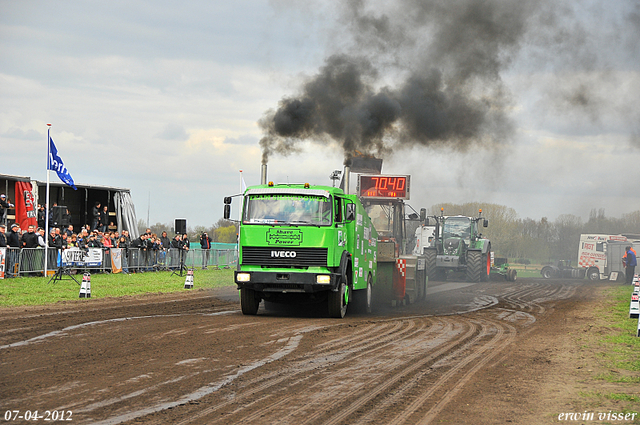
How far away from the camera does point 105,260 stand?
2589cm

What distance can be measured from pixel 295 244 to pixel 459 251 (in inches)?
895

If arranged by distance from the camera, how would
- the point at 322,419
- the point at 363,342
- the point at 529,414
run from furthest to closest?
1. the point at 363,342
2. the point at 529,414
3. the point at 322,419

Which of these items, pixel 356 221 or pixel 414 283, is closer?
pixel 356 221

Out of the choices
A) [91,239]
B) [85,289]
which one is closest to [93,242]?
[91,239]

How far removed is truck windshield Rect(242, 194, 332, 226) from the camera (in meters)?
14.3

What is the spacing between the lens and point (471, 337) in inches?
487

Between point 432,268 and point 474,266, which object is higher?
point 474,266

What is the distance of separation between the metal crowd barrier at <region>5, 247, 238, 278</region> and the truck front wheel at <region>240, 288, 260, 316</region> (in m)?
6.33

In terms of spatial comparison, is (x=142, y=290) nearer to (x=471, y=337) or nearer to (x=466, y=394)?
(x=471, y=337)

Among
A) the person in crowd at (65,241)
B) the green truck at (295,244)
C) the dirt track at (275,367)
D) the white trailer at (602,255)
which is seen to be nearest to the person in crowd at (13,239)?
the person in crowd at (65,241)

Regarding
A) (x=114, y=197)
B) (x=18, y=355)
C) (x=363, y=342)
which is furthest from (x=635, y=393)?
(x=114, y=197)

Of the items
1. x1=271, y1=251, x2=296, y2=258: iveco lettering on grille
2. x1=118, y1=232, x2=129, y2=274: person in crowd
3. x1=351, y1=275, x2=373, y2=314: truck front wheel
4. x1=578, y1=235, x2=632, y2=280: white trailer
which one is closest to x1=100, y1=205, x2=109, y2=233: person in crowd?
x1=118, y1=232, x2=129, y2=274: person in crowd

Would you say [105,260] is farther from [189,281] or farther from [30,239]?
[189,281]

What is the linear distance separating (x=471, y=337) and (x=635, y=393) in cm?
482
